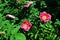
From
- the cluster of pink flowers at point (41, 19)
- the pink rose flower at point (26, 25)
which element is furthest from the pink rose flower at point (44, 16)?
the pink rose flower at point (26, 25)

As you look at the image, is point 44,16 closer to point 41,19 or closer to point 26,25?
point 41,19

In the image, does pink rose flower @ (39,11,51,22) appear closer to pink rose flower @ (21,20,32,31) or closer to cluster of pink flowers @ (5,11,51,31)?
cluster of pink flowers @ (5,11,51,31)

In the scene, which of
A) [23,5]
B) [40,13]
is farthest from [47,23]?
[23,5]

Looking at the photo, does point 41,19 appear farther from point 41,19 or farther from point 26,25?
point 26,25

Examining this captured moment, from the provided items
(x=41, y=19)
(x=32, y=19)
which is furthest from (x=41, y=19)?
(x=32, y=19)

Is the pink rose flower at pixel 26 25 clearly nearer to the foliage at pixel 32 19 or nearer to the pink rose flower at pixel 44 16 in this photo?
the foliage at pixel 32 19

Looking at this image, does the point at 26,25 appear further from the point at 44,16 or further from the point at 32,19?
the point at 44,16

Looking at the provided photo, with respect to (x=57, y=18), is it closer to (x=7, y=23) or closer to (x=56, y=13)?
(x=56, y=13)

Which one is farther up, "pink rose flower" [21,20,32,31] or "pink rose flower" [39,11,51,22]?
"pink rose flower" [39,11,51,22]

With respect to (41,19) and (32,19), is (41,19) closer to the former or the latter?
(41,19)

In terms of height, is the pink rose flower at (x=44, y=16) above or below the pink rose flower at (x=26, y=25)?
above

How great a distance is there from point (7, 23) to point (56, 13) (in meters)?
0.94

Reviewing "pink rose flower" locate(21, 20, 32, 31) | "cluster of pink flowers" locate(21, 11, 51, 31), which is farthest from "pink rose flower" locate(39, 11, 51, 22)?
"pink rose flower" locate(21, 20, 32, 31)

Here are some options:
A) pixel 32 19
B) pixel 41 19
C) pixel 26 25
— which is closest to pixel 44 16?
pixel 41 19
